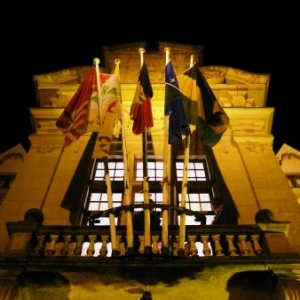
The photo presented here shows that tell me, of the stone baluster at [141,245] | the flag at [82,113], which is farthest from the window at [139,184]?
the stone baluster at [141,245]

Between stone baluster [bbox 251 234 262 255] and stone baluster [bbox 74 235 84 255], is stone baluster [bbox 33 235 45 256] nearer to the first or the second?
stone baluster [bbox 74 235 84 255]

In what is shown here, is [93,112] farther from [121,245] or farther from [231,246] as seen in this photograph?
[231,246]

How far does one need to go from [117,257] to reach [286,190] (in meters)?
5.91

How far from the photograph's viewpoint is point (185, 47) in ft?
54.4

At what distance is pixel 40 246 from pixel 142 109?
4.01 m

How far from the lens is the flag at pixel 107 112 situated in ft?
31.4

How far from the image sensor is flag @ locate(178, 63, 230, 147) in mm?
10078

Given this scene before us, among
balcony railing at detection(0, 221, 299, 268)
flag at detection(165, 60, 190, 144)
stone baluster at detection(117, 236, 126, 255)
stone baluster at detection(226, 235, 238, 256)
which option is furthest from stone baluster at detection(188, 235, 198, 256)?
flag at detection(165, 60, 190, 144)

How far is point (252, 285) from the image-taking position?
8148 mm

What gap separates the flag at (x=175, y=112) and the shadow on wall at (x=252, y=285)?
10.5 feet

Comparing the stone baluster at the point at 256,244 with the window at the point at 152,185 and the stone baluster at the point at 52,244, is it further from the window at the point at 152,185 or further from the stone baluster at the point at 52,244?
the stone baluster at the point at 52,244

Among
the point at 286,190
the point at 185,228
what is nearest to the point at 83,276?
the point at 185,228

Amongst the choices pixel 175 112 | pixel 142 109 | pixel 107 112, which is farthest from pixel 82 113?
pixel 175 112

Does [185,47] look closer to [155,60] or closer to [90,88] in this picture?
[155,60]
